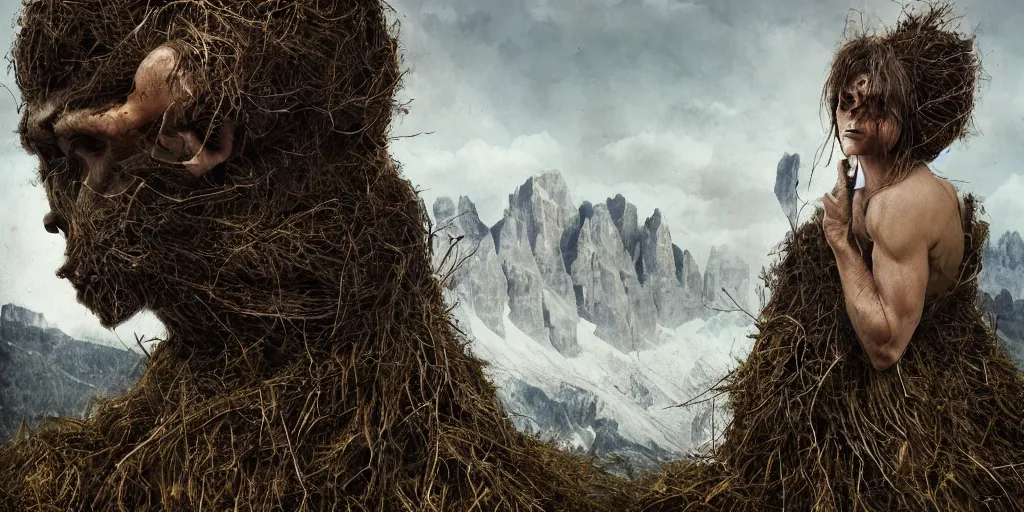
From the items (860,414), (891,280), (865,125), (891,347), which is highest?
(865,125)

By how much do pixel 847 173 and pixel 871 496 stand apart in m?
0.65

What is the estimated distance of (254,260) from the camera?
1911mm

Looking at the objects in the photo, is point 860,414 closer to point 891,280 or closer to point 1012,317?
point 891,280

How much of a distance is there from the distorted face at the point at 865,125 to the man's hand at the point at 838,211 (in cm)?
5

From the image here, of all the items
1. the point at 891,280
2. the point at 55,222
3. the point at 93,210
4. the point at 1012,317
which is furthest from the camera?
the point at 1012,317

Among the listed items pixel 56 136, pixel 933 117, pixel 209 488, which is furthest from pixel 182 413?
pixel 933 117

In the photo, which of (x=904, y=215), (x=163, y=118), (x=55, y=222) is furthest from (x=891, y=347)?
(x=55, y=222)

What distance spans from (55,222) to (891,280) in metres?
1.72

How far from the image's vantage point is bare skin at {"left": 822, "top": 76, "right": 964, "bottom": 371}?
1821 mm

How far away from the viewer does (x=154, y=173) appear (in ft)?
6.24

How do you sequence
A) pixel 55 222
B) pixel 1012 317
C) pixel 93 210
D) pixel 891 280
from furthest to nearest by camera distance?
pixel 1012 317 → pixel 55 222 → pixel 93 210 → pixel 891 280

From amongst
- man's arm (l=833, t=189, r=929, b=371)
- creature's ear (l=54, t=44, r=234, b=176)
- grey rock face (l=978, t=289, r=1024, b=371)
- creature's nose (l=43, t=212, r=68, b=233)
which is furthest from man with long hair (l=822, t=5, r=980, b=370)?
creature's nose (l=43, t=212, r=68, b=233)

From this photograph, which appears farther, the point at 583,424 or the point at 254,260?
the point at 583,424

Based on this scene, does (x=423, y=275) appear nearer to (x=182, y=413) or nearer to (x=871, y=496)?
(x=182, y=413)
